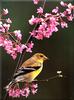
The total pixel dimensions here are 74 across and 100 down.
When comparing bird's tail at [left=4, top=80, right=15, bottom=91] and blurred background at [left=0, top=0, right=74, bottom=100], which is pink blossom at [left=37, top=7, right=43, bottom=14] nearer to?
blurred background at [left=0, top=0, right=74, bottom=100]

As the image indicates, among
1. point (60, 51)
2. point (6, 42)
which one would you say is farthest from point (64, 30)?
point (6, 42)

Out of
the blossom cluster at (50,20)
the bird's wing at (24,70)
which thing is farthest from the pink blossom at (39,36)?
the bird's wing at (24,70)

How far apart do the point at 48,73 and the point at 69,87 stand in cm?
13

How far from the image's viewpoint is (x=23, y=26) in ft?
5.71

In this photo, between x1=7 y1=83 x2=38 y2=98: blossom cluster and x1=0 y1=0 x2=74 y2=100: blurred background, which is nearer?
x1=7 y1=83 x2=38 y2=98: blossom cluster

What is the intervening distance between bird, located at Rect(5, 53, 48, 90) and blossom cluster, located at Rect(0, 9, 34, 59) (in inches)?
1.8

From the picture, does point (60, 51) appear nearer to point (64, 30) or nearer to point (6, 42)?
point (64, 30)

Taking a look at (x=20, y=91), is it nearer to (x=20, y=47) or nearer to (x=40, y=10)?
(x=20, y=47)

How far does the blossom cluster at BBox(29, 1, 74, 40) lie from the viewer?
1561 mm

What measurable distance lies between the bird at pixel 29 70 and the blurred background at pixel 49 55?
0.07m

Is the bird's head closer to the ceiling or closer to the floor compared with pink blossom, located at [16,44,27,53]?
closer to the floor

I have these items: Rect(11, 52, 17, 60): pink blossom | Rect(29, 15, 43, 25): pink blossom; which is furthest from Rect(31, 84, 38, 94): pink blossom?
Rect(29, 15, 43, 25): pink blossom

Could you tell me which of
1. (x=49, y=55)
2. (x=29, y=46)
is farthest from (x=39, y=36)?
(x=49, y=55)

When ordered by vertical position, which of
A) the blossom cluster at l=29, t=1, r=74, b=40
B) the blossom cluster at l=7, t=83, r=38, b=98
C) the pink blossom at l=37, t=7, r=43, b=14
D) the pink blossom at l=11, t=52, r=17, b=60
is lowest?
the blossom cluster at l=7, t=83, r=38, b=98
